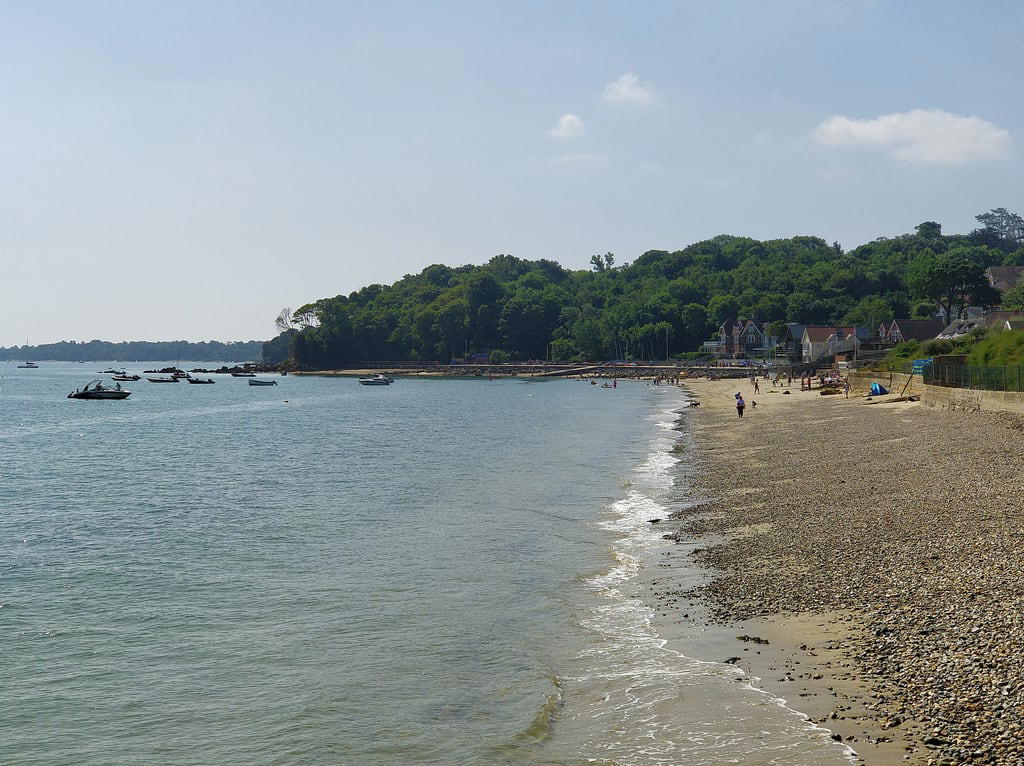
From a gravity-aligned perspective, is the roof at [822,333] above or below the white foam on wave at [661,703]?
above

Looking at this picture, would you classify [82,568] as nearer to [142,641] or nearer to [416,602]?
[142,641]

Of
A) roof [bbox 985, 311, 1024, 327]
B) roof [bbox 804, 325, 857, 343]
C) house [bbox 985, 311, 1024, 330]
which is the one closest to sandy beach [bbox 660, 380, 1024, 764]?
house [bbox 985, 311, 1024, 330]

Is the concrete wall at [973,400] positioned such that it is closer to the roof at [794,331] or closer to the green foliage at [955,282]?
the green foliage at [955,282]

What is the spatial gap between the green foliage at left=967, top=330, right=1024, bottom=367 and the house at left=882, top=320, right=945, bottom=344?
70.7 m

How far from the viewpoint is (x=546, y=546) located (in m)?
24.2

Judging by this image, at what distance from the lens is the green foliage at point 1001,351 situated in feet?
→ 171

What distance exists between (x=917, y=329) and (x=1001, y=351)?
263ft

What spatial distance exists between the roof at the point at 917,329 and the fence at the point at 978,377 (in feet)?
259

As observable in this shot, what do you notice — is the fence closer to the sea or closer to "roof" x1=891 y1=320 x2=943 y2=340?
the sea

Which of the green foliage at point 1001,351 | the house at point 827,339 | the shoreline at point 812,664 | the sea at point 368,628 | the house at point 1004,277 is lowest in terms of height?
the sea at point 368,628

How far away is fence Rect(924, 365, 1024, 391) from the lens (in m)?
41.2

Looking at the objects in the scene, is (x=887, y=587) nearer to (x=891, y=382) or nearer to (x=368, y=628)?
(x=368, y=628)

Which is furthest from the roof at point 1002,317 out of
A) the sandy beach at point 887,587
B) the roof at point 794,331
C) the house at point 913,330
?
the sandy beach at point 887,587

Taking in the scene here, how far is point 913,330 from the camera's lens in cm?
12925
